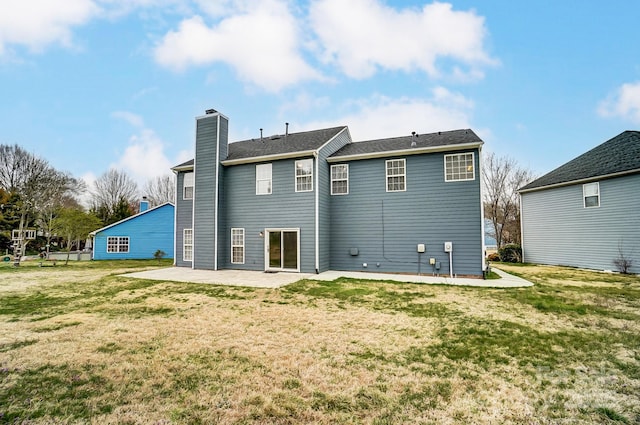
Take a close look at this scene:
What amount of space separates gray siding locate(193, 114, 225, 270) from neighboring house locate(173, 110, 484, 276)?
46 millimetres

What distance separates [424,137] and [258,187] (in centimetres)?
760

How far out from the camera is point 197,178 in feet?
45.1

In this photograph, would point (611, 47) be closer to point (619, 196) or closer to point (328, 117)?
point (619, 196)

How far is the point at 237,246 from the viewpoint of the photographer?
13.3 metres

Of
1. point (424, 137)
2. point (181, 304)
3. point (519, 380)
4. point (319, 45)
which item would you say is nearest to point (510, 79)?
point (424, 137)

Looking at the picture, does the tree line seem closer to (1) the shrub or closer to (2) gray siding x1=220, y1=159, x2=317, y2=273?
(2) gray siding x1=220, y1=159, x2=317, y2=273

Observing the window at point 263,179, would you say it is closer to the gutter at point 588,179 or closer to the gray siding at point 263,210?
the gray siding at point 263,210

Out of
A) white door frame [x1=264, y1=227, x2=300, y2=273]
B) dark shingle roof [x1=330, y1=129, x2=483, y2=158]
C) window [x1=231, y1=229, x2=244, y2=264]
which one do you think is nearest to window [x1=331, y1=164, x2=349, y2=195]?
dark shingle roof [x1=330, y1=129, x2=483, y2=158]

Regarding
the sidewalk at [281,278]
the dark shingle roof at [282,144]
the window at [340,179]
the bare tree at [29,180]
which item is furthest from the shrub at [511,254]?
the bare tree at [29,180]

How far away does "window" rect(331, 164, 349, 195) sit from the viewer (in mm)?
12750

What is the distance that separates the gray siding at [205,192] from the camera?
1325 cm

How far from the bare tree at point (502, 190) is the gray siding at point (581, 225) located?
Answer: 793cm

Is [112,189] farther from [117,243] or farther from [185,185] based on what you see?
[185,185]

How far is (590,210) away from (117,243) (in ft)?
91.4
